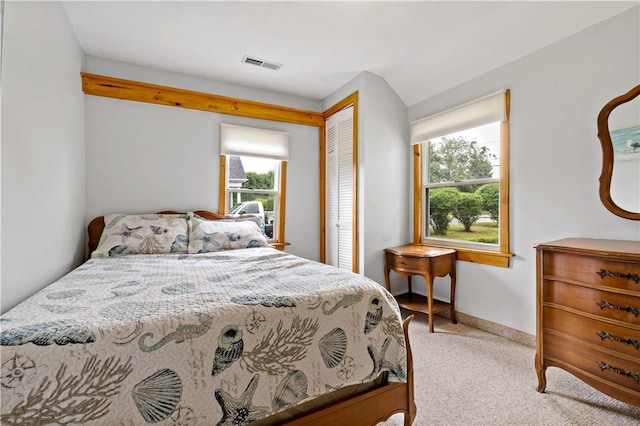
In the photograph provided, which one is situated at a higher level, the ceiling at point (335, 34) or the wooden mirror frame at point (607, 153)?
the ceiling at point (335, 34)

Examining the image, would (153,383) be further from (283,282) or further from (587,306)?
(587,306)

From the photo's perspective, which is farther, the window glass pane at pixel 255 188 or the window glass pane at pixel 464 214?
the window glass pane at pixel 255 188

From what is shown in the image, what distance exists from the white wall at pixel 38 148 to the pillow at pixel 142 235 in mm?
244

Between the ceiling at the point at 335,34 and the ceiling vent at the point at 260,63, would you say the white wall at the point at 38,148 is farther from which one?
the ceiling vent at the point at 260,63

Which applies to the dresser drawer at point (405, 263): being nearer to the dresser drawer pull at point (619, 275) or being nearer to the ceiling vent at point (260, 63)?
the dresser drawer pull at point (619, 275)

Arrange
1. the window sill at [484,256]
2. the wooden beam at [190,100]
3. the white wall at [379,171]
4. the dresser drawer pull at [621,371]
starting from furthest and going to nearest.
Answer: the white wall at [379,171], the wooden beam at [190,100], the window sill at [484,256], the dresser drawer pull at [621,371]

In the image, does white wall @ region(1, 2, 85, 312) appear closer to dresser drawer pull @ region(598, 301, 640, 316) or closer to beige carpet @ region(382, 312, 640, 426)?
beige carpet @ region(382, 312, 640, 426)

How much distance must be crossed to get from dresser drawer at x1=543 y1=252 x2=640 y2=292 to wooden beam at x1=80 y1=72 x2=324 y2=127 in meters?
2.94

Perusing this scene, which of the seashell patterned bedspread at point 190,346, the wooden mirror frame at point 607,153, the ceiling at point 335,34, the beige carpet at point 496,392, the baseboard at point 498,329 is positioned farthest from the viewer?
the baseboard at point 498,329

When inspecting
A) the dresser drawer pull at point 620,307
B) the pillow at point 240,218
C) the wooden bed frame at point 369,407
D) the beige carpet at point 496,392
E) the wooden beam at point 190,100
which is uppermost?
the wooden beam at point 190,100

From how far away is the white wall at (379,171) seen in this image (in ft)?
10.4

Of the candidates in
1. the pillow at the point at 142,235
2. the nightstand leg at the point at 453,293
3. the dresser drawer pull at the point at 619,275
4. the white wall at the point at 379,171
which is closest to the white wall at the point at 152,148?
the pillow at the point at 142,235

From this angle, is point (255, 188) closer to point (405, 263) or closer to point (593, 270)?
point (405, 263)

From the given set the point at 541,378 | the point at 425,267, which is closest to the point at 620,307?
the point at 541,378
